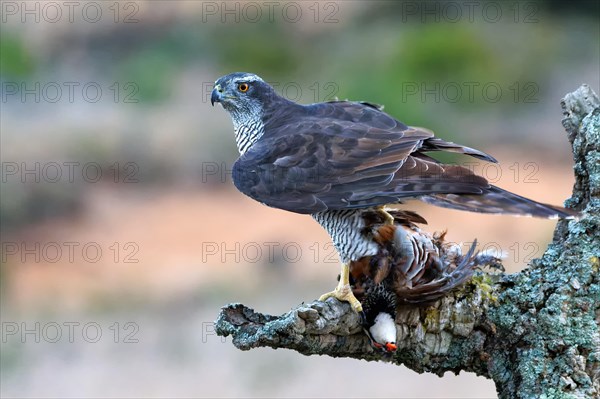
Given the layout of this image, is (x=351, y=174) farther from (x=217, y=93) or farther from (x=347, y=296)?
(x=217, y=93)

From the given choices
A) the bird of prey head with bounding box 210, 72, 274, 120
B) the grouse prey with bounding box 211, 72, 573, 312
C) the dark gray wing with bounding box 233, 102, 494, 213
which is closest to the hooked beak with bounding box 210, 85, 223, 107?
the bird of prey head with bounding box 210, 72, 274, 120

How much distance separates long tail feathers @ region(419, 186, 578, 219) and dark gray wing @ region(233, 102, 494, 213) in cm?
5

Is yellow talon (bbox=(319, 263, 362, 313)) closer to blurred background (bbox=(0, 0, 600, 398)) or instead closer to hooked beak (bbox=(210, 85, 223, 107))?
blurred background (bbox=(0, 0, 600, 398))

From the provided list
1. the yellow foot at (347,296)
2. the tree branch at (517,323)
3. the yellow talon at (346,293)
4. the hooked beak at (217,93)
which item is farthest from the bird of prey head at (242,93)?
the tree branch at (517,323)

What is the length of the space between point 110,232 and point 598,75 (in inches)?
453

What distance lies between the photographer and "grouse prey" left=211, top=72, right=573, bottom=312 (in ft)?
16.6

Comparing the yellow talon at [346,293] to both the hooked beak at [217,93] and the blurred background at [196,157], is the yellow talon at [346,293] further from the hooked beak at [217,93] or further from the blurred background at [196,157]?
the hooked beak at [217,93]

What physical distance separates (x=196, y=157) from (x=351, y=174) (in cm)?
1178

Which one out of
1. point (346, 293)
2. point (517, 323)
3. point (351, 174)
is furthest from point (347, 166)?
point (517, 323)

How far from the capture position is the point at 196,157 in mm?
17016

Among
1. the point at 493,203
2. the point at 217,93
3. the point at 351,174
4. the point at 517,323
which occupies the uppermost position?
the point at 217,93

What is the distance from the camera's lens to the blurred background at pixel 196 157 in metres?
12.0

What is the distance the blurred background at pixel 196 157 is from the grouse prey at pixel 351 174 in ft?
2.43

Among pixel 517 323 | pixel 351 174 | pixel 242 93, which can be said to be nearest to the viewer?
pixel 517 323
